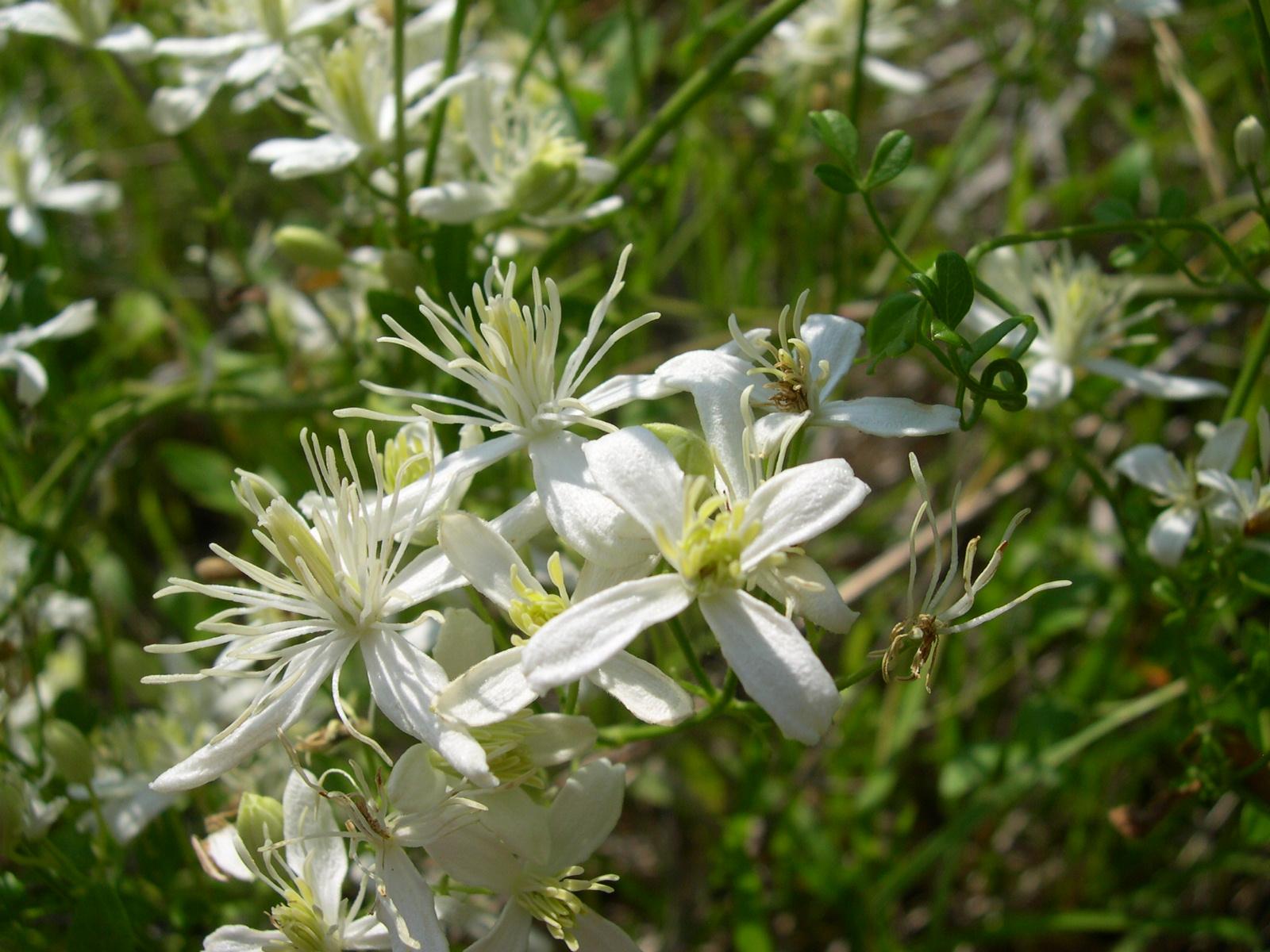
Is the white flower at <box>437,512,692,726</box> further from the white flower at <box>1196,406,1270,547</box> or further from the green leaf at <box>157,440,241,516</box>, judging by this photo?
the green leaf at <box>157,440,241,516</box>

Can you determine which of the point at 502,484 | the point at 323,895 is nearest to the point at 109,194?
the point at 502,484

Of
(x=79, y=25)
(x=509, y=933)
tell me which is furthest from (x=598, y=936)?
(x=79, y=25)

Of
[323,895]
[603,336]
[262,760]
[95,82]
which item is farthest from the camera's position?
[95,82]

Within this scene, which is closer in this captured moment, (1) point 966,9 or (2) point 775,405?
(2) point 775,405

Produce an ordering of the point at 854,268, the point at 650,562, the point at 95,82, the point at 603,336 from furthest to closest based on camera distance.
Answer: the point at 95,82 < the point at 854,268 < the point at 603,336 < the point at 650,562

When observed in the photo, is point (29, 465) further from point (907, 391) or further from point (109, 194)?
point (907, 391)

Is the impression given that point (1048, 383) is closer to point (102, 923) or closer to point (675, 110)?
point (675, 110)
